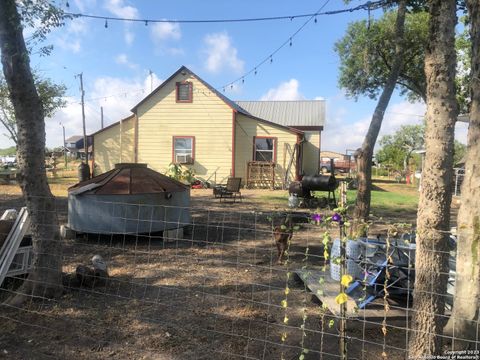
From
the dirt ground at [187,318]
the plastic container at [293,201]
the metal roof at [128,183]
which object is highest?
the metal roof at [128,183]

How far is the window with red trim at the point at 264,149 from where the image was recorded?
20484 millimetres

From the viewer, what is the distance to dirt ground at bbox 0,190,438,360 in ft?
11.8

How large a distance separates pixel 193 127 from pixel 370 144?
13476mm

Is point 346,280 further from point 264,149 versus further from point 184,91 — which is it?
point 184,91

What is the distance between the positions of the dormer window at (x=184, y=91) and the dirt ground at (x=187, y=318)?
1457 centimetres

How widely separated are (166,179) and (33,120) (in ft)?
14.1

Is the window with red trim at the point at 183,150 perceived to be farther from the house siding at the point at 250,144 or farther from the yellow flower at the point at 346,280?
the yellow flower at the point at 346,280

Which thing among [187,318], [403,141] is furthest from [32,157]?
[403,141]

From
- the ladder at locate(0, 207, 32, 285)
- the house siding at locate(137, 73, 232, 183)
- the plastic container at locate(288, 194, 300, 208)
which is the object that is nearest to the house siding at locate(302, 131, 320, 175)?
the house siding at locate(137, 73, 232, 183)

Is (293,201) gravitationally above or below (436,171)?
below

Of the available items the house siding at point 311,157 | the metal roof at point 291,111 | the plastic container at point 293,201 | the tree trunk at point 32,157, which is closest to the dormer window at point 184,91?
the house siding at point 311,157

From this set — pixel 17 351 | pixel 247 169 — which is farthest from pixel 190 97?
pixel 17 351

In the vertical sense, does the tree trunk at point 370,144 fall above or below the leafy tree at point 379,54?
below

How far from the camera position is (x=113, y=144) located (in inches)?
858
